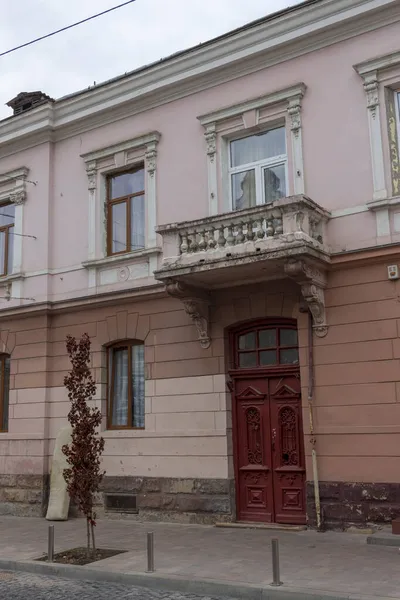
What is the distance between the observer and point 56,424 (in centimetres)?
1478

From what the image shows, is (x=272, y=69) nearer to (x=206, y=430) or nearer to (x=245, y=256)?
(x=245, y=256)

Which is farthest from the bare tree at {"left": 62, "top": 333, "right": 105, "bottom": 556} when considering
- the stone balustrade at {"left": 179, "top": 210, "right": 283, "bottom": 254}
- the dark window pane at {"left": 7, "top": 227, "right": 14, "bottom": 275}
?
the dark window pane at {"left": 7, "top": 227, "right": 14, "bottom": 275}

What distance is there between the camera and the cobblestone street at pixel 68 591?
26.4ft

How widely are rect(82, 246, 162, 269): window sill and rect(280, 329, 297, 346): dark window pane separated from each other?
10.3ft

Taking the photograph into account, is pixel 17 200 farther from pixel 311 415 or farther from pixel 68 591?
pixel 68 591

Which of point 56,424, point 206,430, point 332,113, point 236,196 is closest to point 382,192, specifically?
point 332,113

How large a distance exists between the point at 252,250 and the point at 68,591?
5.85 m

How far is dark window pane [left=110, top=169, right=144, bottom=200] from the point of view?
48.6 ft

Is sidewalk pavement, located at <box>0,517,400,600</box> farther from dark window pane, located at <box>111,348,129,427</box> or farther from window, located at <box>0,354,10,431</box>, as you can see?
window, located at <box>0,354,10,431</box>

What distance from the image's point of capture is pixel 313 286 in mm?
11344

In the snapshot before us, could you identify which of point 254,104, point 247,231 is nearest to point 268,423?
point 247,231

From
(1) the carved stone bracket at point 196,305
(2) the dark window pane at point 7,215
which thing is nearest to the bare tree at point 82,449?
(1) the carved stone bracket at point 196,305

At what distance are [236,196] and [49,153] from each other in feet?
17.3

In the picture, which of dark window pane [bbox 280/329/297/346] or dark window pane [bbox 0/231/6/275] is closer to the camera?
dark window pane [bbox 280/329/297/346]
